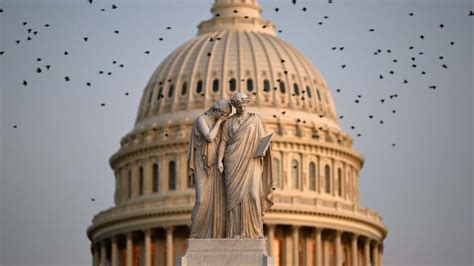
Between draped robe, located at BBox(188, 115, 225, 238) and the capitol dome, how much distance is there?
5139 inches

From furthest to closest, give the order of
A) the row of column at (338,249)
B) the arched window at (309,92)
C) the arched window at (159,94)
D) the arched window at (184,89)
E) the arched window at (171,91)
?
1. the arched window at (159,94)
2. the arched window at (171,91)
3. the arched window at (309,92)
4. the arched window at (184,89)
5. the row of column at (338,249)

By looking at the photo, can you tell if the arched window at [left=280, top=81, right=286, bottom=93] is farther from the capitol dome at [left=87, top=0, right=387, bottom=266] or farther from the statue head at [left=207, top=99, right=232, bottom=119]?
the statue head at [left=207, top=99, right=232, bottom=119]

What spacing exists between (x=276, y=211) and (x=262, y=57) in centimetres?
1683

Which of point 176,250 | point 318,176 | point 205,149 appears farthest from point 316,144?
point 205,149

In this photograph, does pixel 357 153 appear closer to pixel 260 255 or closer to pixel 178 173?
pixel 178 173

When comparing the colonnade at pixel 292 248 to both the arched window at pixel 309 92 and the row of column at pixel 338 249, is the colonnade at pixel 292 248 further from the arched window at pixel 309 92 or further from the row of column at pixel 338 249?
the arched window at pixel 309 92

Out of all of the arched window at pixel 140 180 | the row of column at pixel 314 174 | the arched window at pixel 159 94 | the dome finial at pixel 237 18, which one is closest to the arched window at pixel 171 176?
the arched window at pixel 140 180

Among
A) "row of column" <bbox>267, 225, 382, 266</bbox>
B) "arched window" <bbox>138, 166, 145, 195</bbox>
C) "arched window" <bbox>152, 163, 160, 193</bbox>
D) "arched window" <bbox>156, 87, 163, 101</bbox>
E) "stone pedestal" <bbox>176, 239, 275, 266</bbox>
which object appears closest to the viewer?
"stone pedestal" <bbox>176, 239, 275, 266</bbox>

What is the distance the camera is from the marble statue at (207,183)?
36.7 m

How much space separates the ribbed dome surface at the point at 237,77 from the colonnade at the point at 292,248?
39.9 ft

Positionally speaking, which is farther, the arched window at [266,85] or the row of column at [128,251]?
the arched window at [266,85]

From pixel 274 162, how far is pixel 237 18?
2339 cm

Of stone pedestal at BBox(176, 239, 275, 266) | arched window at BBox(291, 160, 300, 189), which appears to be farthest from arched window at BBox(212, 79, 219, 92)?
stone pedestal at BBox(176, 239, 275, 266)

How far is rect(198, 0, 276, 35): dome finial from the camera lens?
187m
